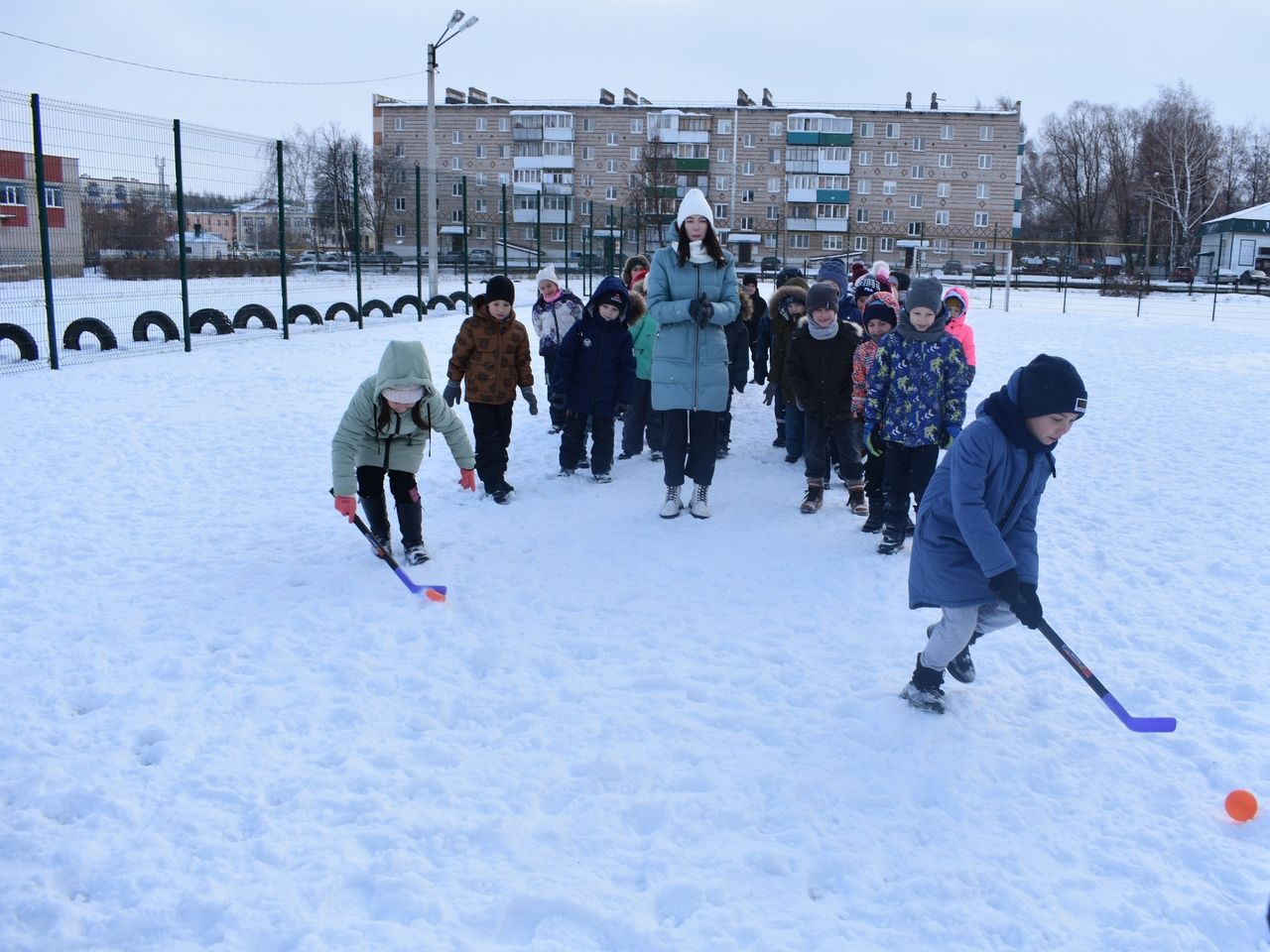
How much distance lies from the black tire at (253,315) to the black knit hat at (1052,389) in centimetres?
1376

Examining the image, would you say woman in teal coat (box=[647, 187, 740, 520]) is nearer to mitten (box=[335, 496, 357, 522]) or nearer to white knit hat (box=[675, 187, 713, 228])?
white knit hat (box=[675, 187, 713, 228])

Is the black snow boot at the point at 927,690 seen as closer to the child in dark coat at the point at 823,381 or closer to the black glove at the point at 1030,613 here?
the black glove at the point at 1030,613

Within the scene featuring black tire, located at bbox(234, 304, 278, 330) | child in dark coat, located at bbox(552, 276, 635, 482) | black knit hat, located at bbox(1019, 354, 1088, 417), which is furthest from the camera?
black tire, located at bbox(234, 304, 278, 330)

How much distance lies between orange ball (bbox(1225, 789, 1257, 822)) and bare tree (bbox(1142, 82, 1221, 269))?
6692 cm

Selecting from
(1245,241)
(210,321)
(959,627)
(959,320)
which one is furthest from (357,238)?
(1245,241)

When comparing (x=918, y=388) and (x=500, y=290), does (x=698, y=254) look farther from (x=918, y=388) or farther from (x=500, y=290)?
(x=918, y=388)

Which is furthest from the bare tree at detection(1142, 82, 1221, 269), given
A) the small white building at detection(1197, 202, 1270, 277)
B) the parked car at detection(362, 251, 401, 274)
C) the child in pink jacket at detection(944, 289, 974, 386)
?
the child in pink jacket at detection(944, 289, 974, 386)

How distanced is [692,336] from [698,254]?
0.52 meters

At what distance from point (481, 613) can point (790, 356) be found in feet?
10.2

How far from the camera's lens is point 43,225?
1066cm

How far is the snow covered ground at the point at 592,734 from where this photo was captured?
2.88 metres

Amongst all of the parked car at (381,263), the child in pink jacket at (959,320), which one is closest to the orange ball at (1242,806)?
the child in pink jacket at (959,320)

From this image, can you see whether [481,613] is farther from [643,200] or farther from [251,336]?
[643,200]

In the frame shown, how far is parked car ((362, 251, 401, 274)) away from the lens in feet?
90.6
